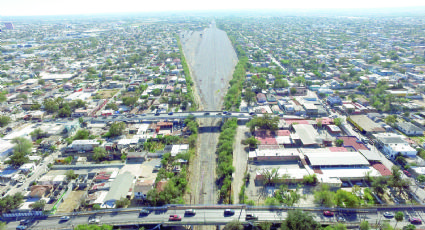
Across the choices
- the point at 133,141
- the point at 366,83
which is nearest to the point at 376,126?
the point at 366,83

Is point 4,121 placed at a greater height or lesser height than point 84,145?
greater

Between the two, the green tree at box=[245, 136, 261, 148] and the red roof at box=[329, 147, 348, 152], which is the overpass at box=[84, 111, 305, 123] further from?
the red roof at box=[329, 147, 348, 152]

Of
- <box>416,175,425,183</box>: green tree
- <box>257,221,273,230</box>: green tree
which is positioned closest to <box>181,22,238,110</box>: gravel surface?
<box>257,221,273,230</box>: green tree

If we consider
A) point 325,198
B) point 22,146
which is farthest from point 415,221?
point 22,146

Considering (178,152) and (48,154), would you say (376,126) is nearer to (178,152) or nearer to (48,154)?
(178,152)

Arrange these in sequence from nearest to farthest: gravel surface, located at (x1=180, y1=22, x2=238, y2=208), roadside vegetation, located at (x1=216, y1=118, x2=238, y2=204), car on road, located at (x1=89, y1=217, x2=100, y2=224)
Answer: car on road, located at (x1=89, y1=217, x2=100, y2=224) → roadside vegetation, located at (x1=216, y1=118, x2=238, y2=204) → gravel surface, located at (x1=180, y1=22, x2=238, y2=208)

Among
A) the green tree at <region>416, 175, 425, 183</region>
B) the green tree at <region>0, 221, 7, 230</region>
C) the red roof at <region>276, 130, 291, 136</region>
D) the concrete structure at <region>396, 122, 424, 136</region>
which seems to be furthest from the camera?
the red roof at <region>276, 130, 291, 136</region>

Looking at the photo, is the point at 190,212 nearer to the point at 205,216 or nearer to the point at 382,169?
the point at 205,216
